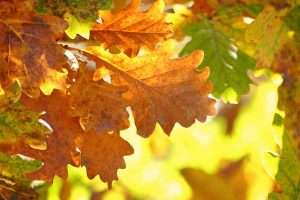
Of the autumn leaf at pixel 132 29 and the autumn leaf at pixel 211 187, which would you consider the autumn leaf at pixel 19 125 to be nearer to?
the autumn leaf at pixel 132 29

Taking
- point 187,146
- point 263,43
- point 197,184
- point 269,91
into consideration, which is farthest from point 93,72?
point 269,91

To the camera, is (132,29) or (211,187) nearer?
(132,29)

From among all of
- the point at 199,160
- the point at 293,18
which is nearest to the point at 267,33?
Answer: the point at 293,18

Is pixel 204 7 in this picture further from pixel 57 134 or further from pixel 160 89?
pixel 57 134

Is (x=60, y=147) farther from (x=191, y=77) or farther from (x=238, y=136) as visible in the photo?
(x=238, y=136)

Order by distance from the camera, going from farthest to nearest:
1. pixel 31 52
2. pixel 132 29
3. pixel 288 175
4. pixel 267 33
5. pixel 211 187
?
1. pixel 211 187
2. pixel 267 33
3. pixel 288 175
4. pixel 132 29
5. pixel 31 52

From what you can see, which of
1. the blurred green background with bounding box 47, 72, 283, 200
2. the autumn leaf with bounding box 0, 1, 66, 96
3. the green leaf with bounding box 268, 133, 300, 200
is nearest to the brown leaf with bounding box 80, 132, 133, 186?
the autumn leaf with bounding box 0, 1, 66, 96

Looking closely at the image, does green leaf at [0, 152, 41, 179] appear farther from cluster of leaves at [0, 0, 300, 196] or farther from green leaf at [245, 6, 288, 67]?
green leaf at [245, 6, 288, 67]
